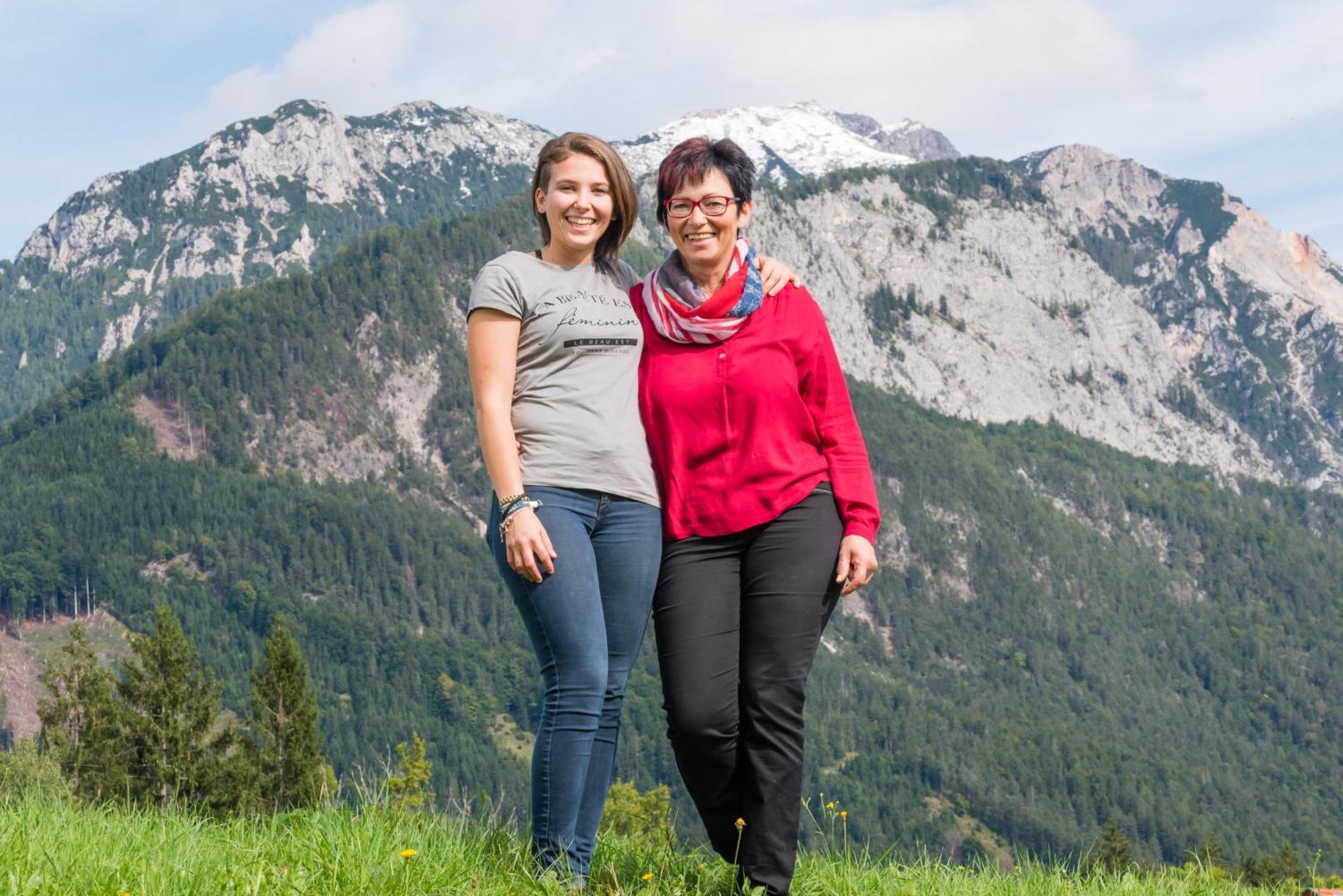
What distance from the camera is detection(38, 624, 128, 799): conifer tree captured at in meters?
34.6

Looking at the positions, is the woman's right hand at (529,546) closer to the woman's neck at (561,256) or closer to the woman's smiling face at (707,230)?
the woman's neck at (561,256)

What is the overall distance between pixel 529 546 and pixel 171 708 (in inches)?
1481

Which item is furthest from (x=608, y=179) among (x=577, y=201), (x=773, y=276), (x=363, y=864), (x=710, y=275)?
(x=363, y=864)

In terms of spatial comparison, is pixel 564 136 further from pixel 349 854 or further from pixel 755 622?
pixel 349 854

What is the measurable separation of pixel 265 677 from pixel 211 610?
164648mm

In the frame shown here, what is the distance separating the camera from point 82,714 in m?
37.5

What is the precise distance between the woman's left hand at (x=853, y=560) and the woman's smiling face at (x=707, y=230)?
4.36 ft

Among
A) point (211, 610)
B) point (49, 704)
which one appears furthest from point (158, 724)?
point (211, 610)

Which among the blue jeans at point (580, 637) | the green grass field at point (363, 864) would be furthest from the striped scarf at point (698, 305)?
the green grass field at point (363, 864)

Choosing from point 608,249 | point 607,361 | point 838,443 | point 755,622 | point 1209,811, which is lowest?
point 1209,811

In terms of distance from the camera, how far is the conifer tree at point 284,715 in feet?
131

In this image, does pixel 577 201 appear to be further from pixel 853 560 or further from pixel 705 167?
pixel 853 560

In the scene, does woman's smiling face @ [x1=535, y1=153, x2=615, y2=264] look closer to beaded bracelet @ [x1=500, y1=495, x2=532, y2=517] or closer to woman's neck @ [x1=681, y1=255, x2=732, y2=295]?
woman's neck @ [x1=681, y1=255, x2=732, y2=295]

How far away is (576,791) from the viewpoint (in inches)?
200
